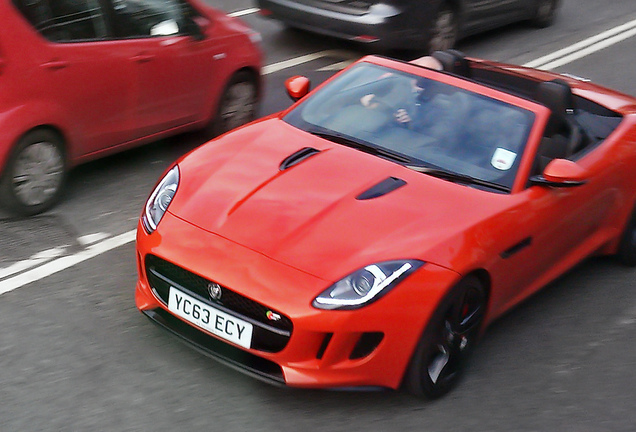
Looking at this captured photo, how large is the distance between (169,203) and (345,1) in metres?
5.99

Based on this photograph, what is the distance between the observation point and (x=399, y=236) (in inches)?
177

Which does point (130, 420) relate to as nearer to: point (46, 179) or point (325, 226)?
point (325, 226)

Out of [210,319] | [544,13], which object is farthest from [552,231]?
[544,13]

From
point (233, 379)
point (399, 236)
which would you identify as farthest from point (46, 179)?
point (399, 236)

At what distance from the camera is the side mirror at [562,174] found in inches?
200

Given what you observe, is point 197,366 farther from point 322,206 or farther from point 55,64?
point 55,64

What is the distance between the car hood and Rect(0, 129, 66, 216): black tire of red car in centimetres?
140

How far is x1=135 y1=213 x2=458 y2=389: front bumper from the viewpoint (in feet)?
13.7

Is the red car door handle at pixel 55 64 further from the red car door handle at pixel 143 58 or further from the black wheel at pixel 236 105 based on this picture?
the black wheel at pixel 236 105

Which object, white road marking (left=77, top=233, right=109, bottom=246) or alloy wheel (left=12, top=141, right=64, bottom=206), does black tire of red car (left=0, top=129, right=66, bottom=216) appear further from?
white road marking (left=77, top=233, right=109, bottom=246)

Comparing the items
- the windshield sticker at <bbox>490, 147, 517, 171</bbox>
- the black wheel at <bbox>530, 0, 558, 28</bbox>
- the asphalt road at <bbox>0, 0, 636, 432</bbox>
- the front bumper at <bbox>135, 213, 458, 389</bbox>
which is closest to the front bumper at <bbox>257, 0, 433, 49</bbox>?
the black wheel at <bbox>530, 0, 558, 28</bbox>

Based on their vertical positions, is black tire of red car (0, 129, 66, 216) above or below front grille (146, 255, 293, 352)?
below

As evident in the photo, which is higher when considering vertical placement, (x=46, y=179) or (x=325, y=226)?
(x=325, y=226)

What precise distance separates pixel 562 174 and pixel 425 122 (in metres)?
0.82
